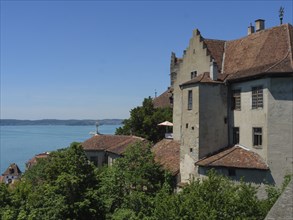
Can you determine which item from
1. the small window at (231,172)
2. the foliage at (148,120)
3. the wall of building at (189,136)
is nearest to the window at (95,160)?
the foliage at (148,120)

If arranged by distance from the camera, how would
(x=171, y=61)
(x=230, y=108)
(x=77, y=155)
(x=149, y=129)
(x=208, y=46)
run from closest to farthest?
(x=77, y=155) < (x=230, y=108) < (x=208, y=46) < (x=149, y=129) < (x=171, y=61)

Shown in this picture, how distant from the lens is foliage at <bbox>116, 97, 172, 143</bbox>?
49.7m

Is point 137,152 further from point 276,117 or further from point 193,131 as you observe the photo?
point 276,117

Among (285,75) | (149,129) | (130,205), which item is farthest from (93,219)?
(149,129)

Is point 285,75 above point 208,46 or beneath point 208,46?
beneath

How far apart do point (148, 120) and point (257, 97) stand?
2319 centimetres

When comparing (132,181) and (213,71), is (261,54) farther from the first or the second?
(132,181)

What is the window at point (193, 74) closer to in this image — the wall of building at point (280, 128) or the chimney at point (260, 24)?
the chimney at point (260, 24)

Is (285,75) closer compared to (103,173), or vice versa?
(285,75)

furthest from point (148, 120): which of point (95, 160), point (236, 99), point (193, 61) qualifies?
point (236, 99)

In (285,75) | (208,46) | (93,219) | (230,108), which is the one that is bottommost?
(93,219)

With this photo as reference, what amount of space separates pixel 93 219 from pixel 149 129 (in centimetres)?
2387

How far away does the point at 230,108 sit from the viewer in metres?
31.4

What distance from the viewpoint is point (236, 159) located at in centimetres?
2792
